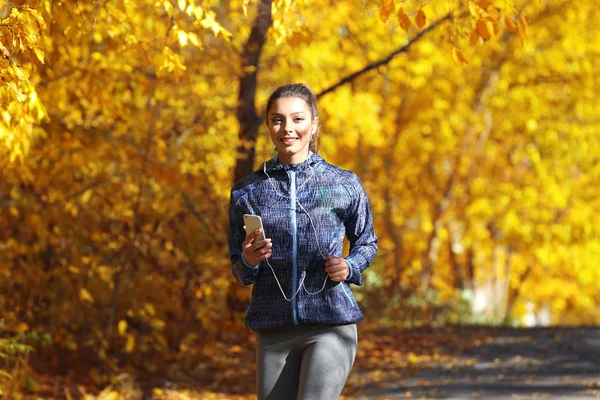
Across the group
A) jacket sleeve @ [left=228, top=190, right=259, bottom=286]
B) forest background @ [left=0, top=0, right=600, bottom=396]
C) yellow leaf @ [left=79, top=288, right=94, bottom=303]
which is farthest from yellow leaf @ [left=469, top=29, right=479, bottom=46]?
yellow leaf @ [left=79, top=288, right=94, bottom=303]

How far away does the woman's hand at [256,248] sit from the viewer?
3412mm

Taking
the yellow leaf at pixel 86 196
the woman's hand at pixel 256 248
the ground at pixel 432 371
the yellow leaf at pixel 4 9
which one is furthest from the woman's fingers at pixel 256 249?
the yellow leaf at pixel 86 196

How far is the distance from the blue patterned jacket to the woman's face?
0.15 ft

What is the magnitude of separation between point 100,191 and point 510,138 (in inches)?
468

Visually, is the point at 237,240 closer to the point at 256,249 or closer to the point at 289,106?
the point at 256,249

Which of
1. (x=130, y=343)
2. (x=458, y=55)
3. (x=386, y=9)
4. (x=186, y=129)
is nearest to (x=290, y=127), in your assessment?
(x=386, y=9)

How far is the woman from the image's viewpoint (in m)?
3.49

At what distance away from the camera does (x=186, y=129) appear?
8914mm

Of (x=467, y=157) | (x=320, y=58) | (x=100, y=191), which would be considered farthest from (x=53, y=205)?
(x=467, y=157)

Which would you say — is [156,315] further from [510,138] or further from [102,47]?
[510,138]

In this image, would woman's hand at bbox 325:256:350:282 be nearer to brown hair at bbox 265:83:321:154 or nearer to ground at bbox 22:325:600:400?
brown hair at bbox 265:83:321:154

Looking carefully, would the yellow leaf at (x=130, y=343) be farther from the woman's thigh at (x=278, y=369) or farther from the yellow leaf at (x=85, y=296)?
the woman's thigh at (x=278, y=369)

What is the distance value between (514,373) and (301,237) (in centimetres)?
598

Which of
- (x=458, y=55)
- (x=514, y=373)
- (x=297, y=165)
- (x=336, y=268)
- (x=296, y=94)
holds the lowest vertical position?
(x=514, y=373)
